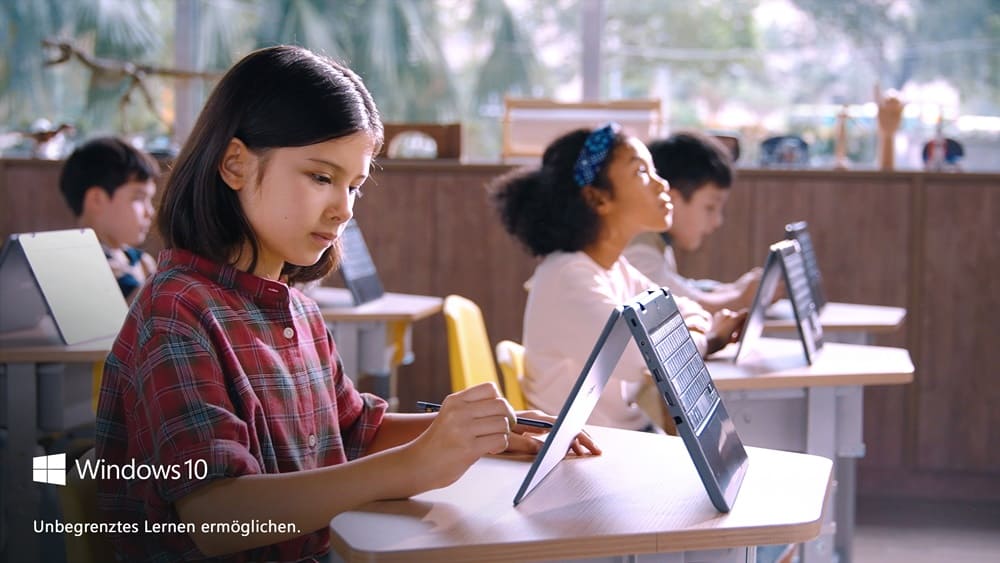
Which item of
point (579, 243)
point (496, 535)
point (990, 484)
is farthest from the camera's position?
point (990, 484)

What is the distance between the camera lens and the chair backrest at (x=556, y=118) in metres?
4.54

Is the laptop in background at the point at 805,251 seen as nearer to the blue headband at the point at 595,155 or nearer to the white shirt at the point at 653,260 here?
the white shirt at the point at 653,260

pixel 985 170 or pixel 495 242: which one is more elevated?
pixel 985 170

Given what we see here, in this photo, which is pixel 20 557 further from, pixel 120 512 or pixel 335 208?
pixel 335 208

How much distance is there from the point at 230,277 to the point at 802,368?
1.55 meters

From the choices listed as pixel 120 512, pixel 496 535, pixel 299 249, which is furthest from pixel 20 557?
pixel 496 535

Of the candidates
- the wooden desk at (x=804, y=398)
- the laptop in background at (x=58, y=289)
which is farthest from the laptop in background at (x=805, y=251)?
the laptop in background at (x=58, y=289)

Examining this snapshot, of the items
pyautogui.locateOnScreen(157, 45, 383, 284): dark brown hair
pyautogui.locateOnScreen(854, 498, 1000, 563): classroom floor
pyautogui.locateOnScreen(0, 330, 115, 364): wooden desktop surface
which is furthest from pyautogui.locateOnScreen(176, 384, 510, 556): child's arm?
pyautogui.locateOnScreen(854, 498, 1000, 563): classroom floor

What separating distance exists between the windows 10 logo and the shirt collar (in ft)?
0.97

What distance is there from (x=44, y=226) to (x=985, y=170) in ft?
12.7

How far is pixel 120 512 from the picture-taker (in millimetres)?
1379

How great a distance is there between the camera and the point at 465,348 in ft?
8.29

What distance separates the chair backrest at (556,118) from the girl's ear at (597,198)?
1896 mm

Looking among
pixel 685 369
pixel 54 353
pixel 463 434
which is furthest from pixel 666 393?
pixel 54 353
